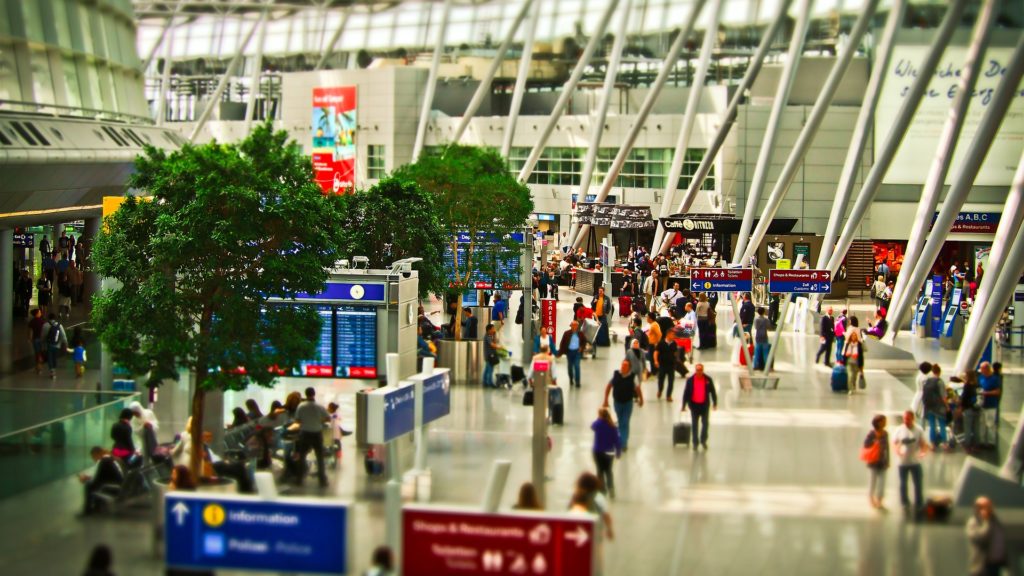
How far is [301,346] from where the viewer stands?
16125 millimetres

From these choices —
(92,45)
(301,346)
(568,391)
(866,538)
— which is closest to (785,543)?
(866,538)

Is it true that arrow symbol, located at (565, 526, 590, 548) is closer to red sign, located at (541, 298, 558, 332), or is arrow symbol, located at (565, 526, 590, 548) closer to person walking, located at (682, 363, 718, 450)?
person walking, located at (682, 363, 718, 450)

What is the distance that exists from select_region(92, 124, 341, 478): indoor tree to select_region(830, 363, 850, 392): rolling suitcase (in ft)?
38.8

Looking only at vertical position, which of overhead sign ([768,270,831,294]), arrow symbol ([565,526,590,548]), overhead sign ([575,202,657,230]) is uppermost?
overhead sign ([575,202,657,230])

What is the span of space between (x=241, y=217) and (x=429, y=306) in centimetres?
3003

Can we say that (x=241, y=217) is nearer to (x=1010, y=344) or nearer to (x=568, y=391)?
(x=568, y=391)

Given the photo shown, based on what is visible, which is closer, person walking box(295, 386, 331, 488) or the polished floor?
the polished floor

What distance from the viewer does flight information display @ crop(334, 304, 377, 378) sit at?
19.5 meters

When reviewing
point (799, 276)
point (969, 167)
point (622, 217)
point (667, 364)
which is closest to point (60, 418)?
point (667, 364)

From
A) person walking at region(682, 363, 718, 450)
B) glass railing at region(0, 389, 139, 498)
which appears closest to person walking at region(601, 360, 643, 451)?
person walking at region(682, 363, 718, 450)

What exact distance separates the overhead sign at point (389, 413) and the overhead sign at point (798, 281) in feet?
43.2

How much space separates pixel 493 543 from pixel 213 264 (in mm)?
7325

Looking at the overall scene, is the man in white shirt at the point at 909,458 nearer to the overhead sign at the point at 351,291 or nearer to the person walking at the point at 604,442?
the person walking at the point at 604,442

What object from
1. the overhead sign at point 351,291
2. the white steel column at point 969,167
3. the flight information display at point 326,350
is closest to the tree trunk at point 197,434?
the flight information display at point 326,350
